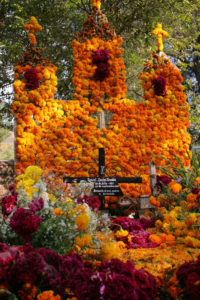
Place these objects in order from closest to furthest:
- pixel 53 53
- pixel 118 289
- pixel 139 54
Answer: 1. pixel 118 289
2. pixel 53 53
3. pixel 139 54

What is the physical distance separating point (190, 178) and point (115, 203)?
1725mm

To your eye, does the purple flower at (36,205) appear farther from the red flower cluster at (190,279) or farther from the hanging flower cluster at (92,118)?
the hanging flower cluster at (92,118)

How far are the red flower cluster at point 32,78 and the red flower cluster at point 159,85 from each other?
108 inches

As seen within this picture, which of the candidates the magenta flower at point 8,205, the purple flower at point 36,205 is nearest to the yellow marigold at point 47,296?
the purple flower at point 36,205

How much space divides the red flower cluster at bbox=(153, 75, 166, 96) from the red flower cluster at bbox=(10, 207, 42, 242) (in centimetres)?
559

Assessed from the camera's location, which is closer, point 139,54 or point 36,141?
point 36,141

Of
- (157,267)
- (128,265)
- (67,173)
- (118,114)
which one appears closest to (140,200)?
(67,173)

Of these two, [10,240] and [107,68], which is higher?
[107,68]

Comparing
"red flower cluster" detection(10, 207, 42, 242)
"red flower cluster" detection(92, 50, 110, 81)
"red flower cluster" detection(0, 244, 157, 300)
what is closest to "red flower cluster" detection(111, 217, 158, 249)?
"red flower cluster" detection(10, 207, 42, 242)

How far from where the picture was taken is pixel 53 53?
998cm

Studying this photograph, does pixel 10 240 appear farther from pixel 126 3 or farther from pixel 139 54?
pixel 139 54

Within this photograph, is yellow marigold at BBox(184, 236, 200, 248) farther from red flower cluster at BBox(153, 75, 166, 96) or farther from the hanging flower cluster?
red flower cluster at BBox(153, 75, 166, 96)

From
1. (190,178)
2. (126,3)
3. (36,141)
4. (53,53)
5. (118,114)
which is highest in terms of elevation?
(126,3)

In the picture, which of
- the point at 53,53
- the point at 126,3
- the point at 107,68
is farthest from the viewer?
the point at 53,53
